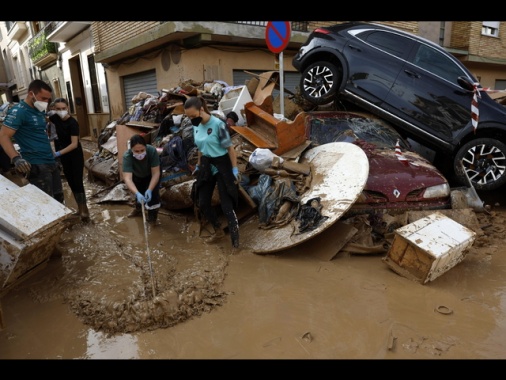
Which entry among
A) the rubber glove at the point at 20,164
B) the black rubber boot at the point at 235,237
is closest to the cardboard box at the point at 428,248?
the black rubber boot at the point at 235,237

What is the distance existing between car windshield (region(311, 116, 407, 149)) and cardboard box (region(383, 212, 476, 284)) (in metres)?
1.86

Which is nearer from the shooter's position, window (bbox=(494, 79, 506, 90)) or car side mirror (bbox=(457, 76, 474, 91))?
car side mirror (bbox=(457, 76, 474, 91))

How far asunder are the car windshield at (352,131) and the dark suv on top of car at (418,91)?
23.5 inches

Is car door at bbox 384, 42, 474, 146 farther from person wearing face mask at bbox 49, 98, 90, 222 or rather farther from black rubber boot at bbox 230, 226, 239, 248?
person wearing face mask at bbox 49, 98, 90, 222

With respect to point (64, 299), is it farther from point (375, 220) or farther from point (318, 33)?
point (318, 33)

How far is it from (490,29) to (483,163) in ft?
45.1

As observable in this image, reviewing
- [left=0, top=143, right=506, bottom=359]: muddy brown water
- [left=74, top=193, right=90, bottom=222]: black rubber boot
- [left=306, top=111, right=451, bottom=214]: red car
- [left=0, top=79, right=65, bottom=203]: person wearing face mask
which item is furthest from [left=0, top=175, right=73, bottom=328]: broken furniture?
[left=306, top=111, right=451, bottom=214]: red car

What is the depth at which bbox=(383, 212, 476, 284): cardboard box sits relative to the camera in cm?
305

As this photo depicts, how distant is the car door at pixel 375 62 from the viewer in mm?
5672

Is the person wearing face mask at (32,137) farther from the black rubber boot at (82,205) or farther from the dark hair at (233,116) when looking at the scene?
the dark hair at (233,116)

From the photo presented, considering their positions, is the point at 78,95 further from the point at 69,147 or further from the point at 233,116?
the point at 69,147

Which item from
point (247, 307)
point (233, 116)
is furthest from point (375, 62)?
point (247, 307)
